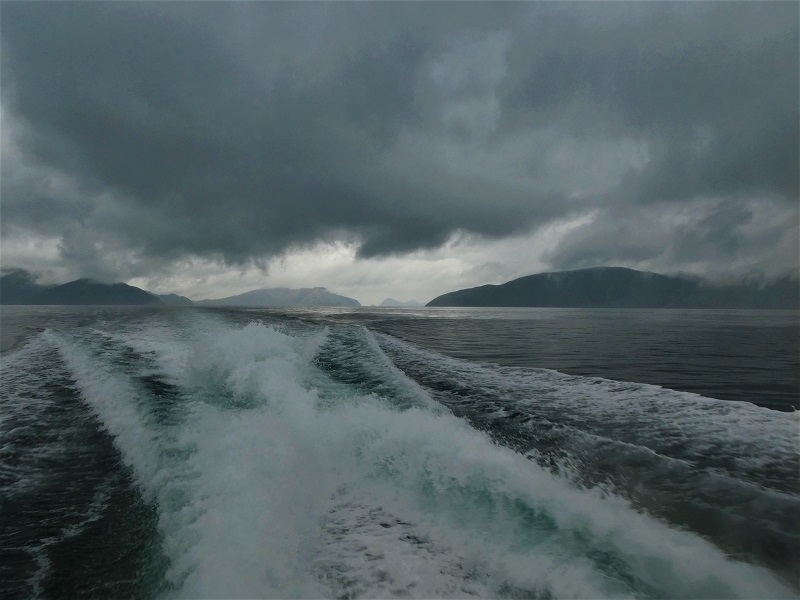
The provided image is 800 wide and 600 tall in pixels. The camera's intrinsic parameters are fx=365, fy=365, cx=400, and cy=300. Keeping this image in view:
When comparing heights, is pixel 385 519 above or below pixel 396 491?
below

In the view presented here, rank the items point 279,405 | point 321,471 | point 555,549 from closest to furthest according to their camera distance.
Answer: point 555,549, point 321,471, point 279,405

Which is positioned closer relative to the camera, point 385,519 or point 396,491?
point 385,519

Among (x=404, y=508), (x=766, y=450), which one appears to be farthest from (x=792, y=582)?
(x=404, y=508)

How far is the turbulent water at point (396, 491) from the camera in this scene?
169 inches

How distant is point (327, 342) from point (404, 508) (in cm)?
1813

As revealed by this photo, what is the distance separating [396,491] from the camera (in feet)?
19.8

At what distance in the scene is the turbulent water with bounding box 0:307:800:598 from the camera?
430cm

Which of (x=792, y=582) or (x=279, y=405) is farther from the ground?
(x=279, y=405)

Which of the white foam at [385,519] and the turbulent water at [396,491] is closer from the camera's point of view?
the white foam at [385,519]

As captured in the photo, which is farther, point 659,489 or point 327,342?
point 327,342

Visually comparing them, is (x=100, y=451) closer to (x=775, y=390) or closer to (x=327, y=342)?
(x=327, y=342)

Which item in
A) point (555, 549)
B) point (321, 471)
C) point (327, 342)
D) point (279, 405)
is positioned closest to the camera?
point (555, 549)

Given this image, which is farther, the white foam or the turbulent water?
the turbulent water

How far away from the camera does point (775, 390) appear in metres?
12.1
